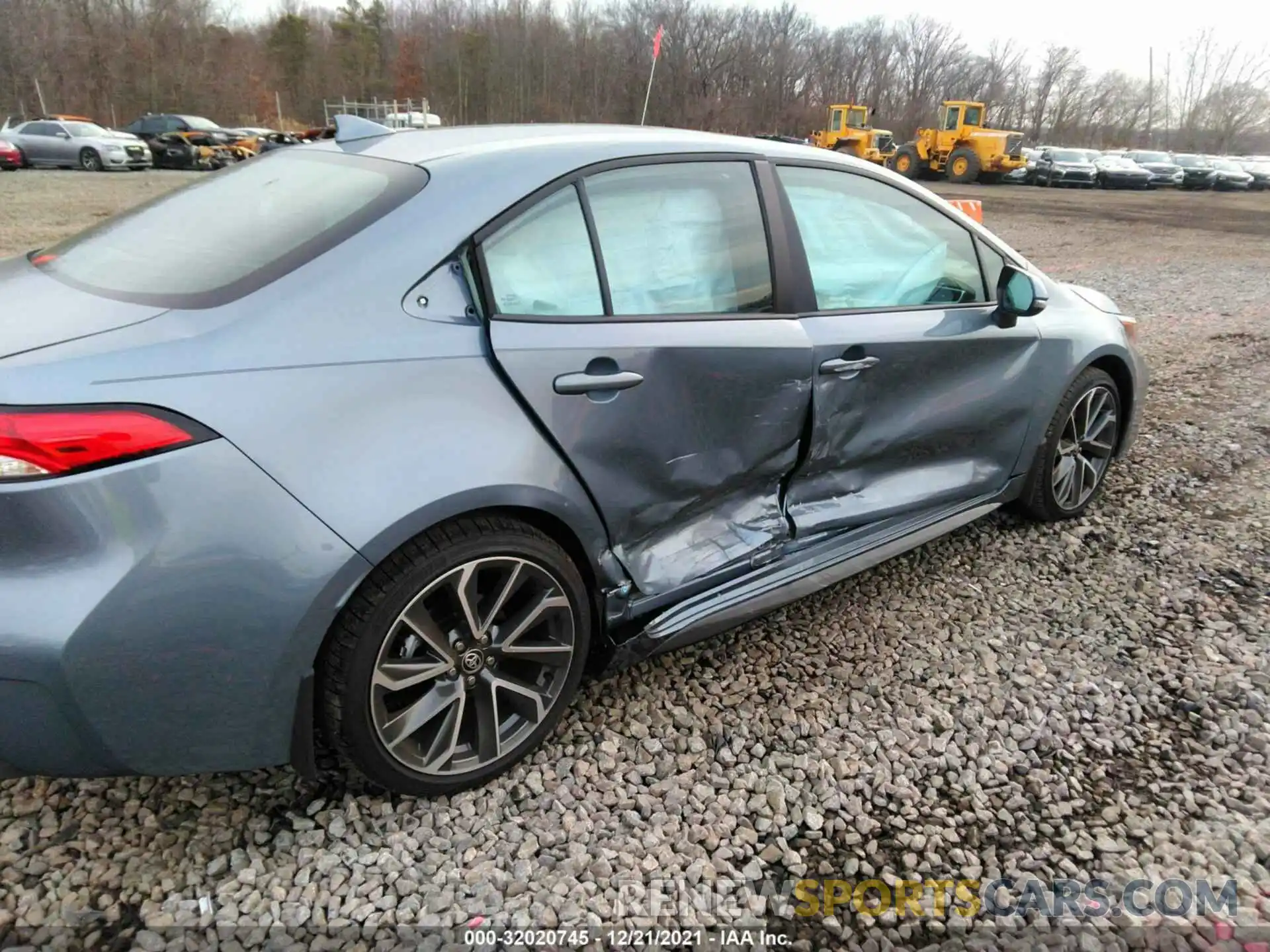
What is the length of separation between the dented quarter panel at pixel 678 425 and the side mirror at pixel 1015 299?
3.32ft

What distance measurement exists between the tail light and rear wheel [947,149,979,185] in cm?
3311

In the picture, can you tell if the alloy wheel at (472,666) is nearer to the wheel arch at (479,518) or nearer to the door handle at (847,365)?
the wheel arch at (479,518)

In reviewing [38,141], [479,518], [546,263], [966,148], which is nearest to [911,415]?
[546,263]

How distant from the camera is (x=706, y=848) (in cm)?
211

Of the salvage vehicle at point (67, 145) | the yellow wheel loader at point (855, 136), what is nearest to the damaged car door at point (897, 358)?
the salvage vehicle at point (67, 145)

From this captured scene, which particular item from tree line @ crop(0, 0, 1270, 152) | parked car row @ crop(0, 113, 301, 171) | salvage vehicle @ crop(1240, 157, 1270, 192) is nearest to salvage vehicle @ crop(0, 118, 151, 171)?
parked car row @ crop(0, 113, 301, 171)

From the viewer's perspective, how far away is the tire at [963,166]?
1188 inches

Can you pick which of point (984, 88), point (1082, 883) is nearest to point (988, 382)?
point (1082, 883)

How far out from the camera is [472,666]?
2133mm

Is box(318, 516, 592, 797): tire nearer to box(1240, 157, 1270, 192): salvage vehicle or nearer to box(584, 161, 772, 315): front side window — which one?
box(584, 161, 772, 315): front side window

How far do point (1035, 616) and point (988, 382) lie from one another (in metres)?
0.88

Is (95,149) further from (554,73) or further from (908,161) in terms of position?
(554,73)

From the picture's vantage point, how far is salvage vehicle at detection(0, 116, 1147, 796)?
1.64 metres

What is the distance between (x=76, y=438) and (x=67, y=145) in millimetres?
27271
